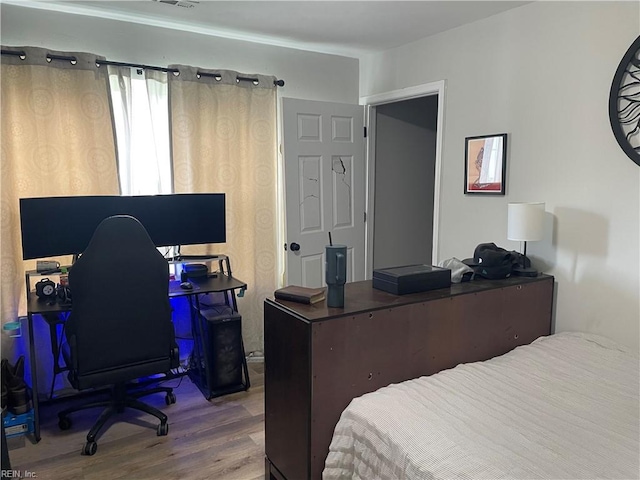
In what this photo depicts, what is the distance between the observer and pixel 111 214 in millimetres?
2953

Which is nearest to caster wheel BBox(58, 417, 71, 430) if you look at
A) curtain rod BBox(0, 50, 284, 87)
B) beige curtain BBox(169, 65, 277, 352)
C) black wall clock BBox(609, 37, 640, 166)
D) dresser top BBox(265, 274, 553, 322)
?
beige curtain BBox(169, 65, 277, 352)

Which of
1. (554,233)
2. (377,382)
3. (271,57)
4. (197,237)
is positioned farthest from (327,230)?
(377,382)

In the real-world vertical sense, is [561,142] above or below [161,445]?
above

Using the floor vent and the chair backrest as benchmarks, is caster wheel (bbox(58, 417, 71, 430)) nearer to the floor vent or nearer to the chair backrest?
the chair backrest

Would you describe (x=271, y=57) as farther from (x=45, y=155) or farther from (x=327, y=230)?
(x=45, y=155)

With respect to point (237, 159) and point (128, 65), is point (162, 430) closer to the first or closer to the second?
point (237, 159)

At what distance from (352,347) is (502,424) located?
2.03 ft

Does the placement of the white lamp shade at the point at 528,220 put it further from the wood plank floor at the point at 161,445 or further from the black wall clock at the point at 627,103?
the wood plank floor at the point at 161,445

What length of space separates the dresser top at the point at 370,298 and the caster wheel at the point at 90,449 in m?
1.37

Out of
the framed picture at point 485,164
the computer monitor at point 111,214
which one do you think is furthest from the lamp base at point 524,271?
the computer monitor at point 111,214

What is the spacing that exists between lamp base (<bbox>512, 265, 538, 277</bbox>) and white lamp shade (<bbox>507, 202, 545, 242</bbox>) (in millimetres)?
202

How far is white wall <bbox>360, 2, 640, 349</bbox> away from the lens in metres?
2.37

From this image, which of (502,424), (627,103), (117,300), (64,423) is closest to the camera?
(502,424)

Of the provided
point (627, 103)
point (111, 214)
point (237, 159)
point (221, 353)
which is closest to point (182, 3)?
point (237, 159)
